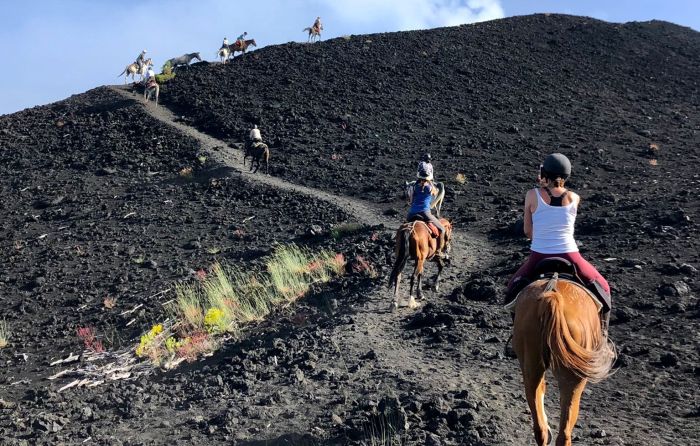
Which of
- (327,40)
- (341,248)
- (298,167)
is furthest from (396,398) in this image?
(327,40)

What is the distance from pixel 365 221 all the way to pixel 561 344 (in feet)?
39.7

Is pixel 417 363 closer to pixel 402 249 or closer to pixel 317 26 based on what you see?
pixel 402 249

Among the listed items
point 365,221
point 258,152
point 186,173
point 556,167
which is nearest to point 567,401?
point 556,167

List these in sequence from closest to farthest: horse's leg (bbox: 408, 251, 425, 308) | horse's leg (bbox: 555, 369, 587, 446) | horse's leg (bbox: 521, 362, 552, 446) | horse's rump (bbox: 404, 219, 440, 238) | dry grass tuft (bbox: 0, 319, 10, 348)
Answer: horse's leg (bbox: 555, 369, 587, 446) < horse's leg (bbox: 521, 362, 552, 446) < horse's leg (bbox: 408, 251, 425, 308) < horse's rump (bbox: 404, 219, 440, 238) < dry grass tuft (bbox: 0, 319, 10, 348)

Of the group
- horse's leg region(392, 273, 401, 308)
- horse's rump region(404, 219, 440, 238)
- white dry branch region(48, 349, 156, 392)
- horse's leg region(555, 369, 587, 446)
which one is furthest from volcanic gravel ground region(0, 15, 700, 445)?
horse's rump region(404, 219, 440, 238)

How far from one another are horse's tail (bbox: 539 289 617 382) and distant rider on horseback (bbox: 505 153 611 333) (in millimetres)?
833

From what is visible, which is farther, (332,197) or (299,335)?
(332,197)

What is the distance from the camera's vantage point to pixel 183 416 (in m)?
6.74

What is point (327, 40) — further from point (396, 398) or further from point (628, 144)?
point (396, 398)

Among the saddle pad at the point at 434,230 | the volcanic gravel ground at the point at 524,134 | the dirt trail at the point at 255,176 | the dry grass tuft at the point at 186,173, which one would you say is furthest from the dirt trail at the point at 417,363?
the dry grass tuft at the point at 186,173

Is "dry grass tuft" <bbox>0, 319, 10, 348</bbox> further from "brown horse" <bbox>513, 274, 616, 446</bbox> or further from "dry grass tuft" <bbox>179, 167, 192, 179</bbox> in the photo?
"dry grass tuft" <bbox>179, 167, 192, 179</bbox>

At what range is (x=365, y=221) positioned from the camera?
1655cm

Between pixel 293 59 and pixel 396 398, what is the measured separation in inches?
1210

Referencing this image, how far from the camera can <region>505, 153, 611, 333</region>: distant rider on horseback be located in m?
5.32
